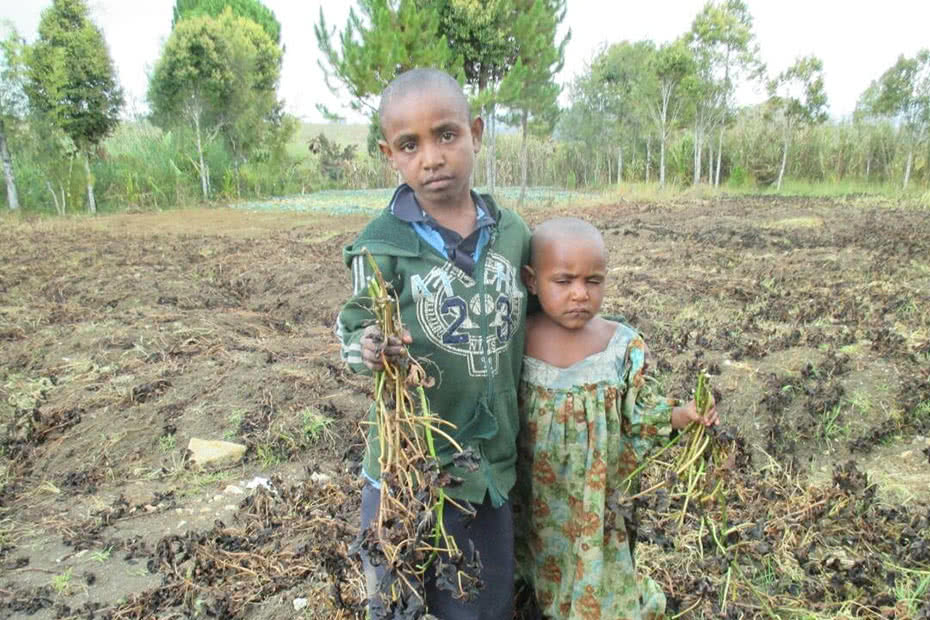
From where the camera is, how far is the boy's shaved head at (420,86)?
154 centimetres

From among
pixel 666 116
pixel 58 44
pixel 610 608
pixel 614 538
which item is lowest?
pixel 610 608

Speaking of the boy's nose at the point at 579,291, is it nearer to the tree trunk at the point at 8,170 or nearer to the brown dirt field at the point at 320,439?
the brown dirt field at the point at 320,439

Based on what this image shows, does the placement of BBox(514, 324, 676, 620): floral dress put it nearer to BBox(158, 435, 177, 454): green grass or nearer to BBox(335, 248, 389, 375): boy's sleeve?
BBox(335, 248, 389, 375): boy's sleeve

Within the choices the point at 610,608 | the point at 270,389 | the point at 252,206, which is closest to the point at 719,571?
the point at 610,608

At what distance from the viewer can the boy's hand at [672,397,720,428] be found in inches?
66.0

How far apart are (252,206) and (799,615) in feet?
65.6

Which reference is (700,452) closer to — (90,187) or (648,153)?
(90,187)

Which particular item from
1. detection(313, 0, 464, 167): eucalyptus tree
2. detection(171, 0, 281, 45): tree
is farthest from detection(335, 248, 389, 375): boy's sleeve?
detection(171, 0, 281, 45): tree

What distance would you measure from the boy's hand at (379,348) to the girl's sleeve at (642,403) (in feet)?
2.24

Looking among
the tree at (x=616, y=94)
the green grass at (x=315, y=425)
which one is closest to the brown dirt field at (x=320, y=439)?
the green grass at (x=315, y=425)

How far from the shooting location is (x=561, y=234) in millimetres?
1690

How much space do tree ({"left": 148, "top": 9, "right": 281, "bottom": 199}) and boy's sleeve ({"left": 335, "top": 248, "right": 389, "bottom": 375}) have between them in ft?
68.8

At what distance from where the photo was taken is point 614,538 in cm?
182

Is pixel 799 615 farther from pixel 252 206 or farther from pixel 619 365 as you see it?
pixel 252 206
